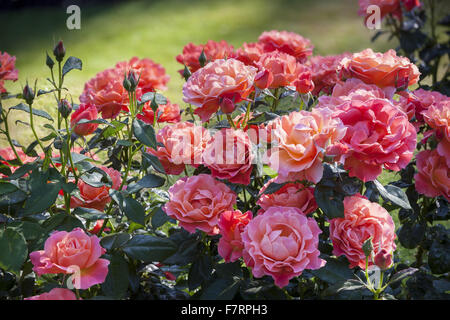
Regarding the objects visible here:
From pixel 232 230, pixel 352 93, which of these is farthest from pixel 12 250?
pixel 352 93

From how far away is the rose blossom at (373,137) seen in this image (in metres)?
0.69

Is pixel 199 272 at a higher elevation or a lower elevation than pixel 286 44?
lower

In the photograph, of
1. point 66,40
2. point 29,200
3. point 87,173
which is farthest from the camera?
point 66,40

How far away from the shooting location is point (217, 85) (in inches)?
29.6

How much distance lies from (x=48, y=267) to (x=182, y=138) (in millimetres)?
264

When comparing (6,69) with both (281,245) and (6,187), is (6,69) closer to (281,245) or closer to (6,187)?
(6,187)

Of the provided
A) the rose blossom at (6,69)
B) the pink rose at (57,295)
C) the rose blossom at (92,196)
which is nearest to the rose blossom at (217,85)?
→ the rose blossom at (92,196)

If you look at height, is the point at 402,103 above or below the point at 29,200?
above

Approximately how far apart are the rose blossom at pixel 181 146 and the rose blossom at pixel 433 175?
36cm

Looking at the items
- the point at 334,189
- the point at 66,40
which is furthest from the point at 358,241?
the point at 66,40

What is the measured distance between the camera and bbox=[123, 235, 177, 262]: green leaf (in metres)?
0.73

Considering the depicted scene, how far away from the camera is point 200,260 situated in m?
0.78

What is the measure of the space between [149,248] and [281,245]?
202 mm
